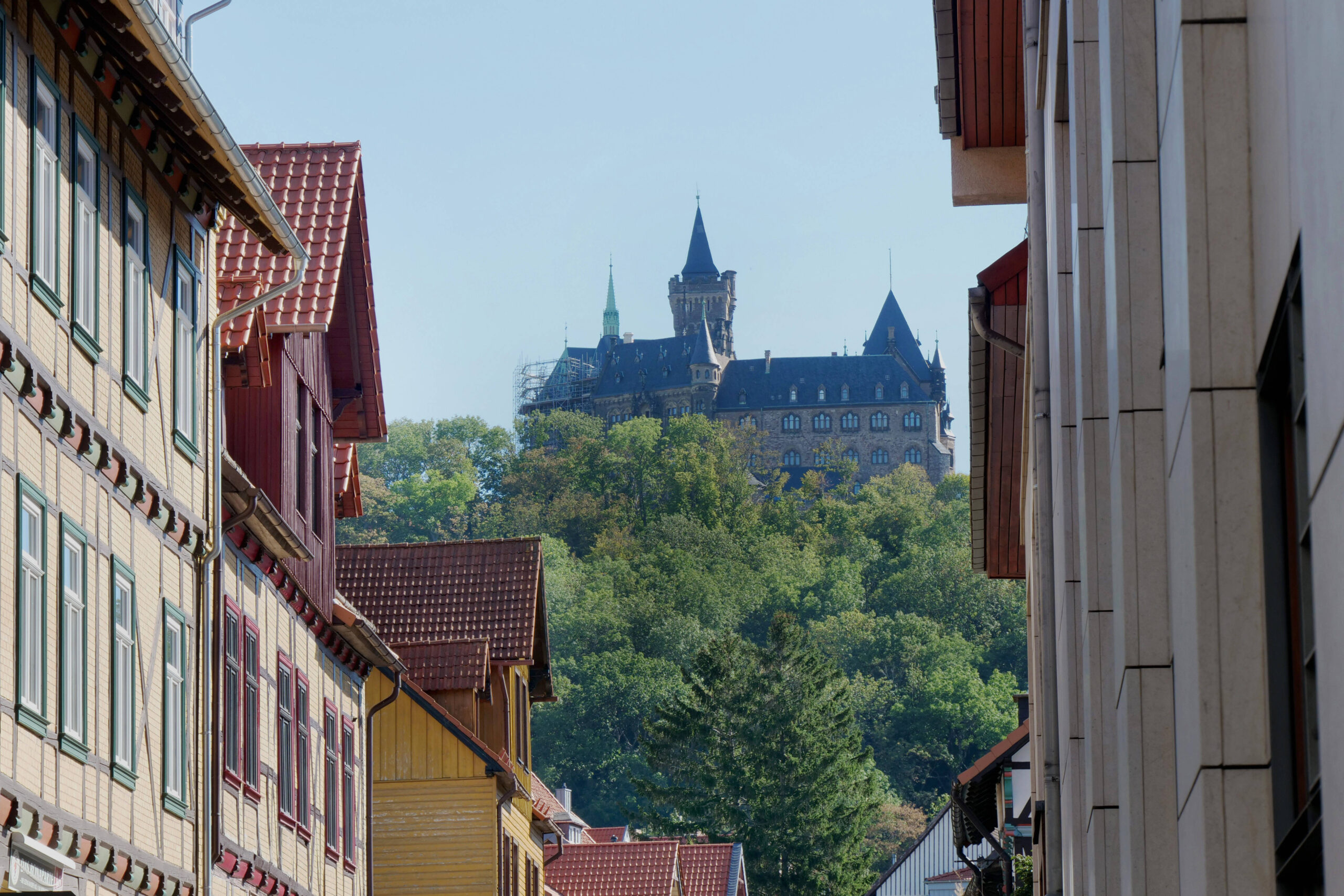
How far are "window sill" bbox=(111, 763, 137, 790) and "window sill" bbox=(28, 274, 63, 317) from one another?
8.26ft

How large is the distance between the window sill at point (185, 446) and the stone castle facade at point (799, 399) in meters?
155

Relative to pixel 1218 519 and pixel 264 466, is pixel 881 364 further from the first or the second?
pixel 1218 519

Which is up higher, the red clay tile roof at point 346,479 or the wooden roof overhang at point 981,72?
the wooden roof overhang at point 981,72

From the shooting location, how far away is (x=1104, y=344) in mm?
7156

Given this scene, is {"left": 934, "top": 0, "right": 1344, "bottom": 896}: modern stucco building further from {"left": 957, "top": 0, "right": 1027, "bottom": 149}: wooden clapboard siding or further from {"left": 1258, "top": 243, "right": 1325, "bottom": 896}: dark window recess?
{"left": 957, "top": 0, "right": 1027, "bottom": 149}: wooden clapboard siding

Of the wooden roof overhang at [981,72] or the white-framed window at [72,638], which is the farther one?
the wooden roof overhang at [981,72]

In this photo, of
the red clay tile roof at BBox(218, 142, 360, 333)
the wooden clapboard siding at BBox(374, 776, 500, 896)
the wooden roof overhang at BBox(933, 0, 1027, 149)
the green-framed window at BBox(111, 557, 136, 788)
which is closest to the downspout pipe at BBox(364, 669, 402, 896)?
the wooden clapboard siding at BBox(374, 776, 500, 896)

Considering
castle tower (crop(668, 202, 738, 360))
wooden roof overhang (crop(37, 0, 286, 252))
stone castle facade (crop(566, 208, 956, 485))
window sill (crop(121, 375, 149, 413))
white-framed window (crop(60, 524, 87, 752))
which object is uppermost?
castle tower (crop(668, 202, 738, 360))

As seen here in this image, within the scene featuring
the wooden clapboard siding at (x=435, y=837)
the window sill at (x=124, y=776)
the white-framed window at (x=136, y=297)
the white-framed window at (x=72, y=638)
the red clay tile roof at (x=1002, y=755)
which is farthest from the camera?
the red clay tile roof at (x=1002, y=755)

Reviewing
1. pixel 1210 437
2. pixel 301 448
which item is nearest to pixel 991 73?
→ pixel 301 448

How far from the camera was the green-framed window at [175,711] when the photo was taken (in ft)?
41.1

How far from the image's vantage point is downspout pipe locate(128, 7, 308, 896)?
12.5m

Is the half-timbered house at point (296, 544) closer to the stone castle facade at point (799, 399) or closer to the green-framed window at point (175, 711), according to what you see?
the green-framed window at point (175, 711)

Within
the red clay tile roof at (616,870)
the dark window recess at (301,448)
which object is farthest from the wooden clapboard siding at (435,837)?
the red clay tile roof at (616,870)
